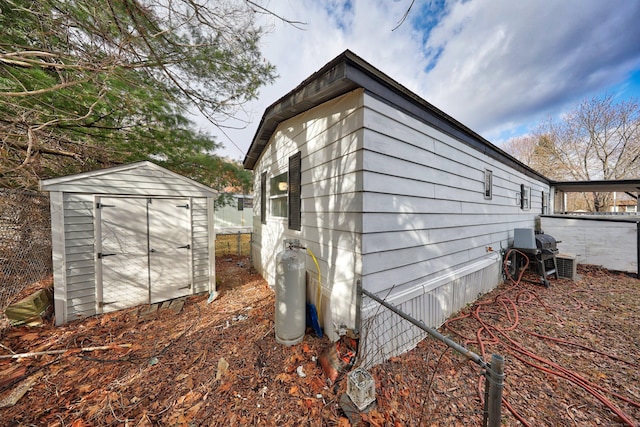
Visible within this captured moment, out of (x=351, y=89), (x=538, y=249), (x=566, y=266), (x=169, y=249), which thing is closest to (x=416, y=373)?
(x=351, y=89)

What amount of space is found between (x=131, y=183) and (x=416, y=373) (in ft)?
18.4

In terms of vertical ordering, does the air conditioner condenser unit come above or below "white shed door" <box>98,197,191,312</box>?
below

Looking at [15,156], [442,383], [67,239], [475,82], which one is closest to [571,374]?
[442,383]

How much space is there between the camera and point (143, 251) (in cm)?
421

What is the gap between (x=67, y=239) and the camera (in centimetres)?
361

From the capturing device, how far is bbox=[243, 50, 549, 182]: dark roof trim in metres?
2.32

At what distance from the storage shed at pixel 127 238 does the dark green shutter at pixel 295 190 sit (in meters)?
2.05

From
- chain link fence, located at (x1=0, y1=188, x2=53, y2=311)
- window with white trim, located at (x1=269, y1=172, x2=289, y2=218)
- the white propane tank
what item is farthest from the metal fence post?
chain link fence, located at (x1=0, y1=188, x2=53, y2=311)

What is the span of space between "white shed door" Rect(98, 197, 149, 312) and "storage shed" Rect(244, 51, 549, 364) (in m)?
2.53

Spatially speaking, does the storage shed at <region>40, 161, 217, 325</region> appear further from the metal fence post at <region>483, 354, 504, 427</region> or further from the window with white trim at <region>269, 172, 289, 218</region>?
the metal fence post at <region>483, 354, 504, 427</region>

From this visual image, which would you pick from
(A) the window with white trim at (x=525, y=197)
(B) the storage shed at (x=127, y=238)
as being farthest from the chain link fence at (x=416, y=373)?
(A) the window with white trim at (x=525, y=197)

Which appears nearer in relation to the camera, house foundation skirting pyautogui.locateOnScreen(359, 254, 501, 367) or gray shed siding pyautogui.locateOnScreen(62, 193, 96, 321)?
house foundation skirting pyautogui.locateOnScreen(359, 254, 501, 367)

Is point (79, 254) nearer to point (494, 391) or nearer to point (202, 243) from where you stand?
point (202, 243)

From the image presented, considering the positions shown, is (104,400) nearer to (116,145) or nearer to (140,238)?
(140,238)
